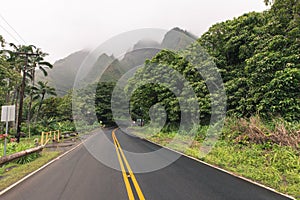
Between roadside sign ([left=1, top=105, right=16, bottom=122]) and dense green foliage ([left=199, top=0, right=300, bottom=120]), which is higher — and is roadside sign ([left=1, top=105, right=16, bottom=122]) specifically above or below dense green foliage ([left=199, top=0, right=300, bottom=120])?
below

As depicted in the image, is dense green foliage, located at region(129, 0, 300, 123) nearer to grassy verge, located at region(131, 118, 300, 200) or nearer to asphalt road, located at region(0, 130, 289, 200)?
grassy verge, located at region(131, 118, 300, 200)

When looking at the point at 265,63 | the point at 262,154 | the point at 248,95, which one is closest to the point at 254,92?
the point at 248,95

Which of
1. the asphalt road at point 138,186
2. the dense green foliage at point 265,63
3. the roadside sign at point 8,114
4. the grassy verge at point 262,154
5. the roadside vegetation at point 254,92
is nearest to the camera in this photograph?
the asphalt road at point 138,186

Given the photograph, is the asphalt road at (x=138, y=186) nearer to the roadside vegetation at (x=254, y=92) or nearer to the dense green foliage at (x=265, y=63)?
the roadside vegetation at (x=254, y=92)

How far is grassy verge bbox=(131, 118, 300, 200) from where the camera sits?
5.80 m

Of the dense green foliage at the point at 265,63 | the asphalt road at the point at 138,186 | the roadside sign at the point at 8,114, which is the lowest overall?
the asphalt road at the point at 138,186

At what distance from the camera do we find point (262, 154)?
Answer: 8.16m

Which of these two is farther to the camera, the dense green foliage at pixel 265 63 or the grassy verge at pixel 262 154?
the dense green foliage at pixel 265 63

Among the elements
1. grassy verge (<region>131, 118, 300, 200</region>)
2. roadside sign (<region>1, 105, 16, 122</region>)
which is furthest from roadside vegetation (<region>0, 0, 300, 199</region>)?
roadside sign (<region>1, 105, 16, 122</region>)

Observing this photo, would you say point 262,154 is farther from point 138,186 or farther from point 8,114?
point 8,114

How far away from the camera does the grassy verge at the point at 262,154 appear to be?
5.80m

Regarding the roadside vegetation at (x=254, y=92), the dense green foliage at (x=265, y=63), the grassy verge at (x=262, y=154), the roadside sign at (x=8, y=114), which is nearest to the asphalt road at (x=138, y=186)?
the grassy verge at (x=262, y=154)

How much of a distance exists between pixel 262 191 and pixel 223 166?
2724 millimetres

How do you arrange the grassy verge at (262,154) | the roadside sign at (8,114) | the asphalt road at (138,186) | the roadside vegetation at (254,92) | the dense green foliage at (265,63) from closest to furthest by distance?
the asphalt road at (138,186), the grassy verge at (262,154), the roadside vegetation at (254,92), the roadside sign at (8,114), the dense green foliage at (265,63)
